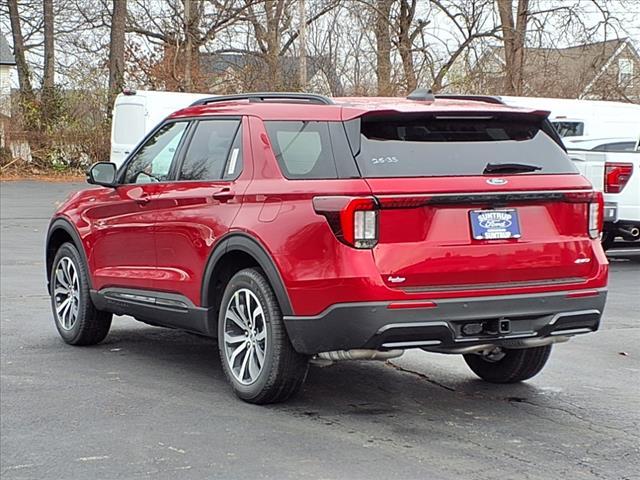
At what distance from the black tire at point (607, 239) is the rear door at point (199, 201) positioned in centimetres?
844

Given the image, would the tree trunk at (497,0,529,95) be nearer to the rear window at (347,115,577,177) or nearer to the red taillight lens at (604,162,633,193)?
the red taillight lens at (604,162,633,193)

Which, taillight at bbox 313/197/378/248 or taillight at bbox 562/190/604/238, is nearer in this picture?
taillight at bbox 313/197/378/248

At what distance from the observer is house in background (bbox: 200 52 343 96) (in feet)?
126

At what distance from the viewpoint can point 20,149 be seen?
35.4m

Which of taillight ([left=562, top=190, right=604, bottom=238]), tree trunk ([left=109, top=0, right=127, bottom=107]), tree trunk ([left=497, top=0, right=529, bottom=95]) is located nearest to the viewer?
taillight ([left=562, top=190, right=604, bottom=238])

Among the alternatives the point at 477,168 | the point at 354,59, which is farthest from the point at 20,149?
the point at 477,168

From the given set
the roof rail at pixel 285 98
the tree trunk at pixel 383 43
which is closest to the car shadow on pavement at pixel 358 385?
the roof rail at pixel 285 98

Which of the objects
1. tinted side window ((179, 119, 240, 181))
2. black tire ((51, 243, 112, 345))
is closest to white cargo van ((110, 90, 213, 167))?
black tire ((51, 243, 112, 345))

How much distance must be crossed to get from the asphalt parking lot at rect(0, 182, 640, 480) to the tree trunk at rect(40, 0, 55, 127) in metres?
29.2

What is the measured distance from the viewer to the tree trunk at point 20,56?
1473 inches

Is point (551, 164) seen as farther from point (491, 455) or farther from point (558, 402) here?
point (491, 455)

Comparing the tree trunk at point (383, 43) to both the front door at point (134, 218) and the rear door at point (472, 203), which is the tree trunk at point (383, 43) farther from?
the rear door at point (472, 203)

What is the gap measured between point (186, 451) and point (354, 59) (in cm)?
3397

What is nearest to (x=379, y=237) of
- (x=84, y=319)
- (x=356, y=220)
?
(x=356, y=220)
